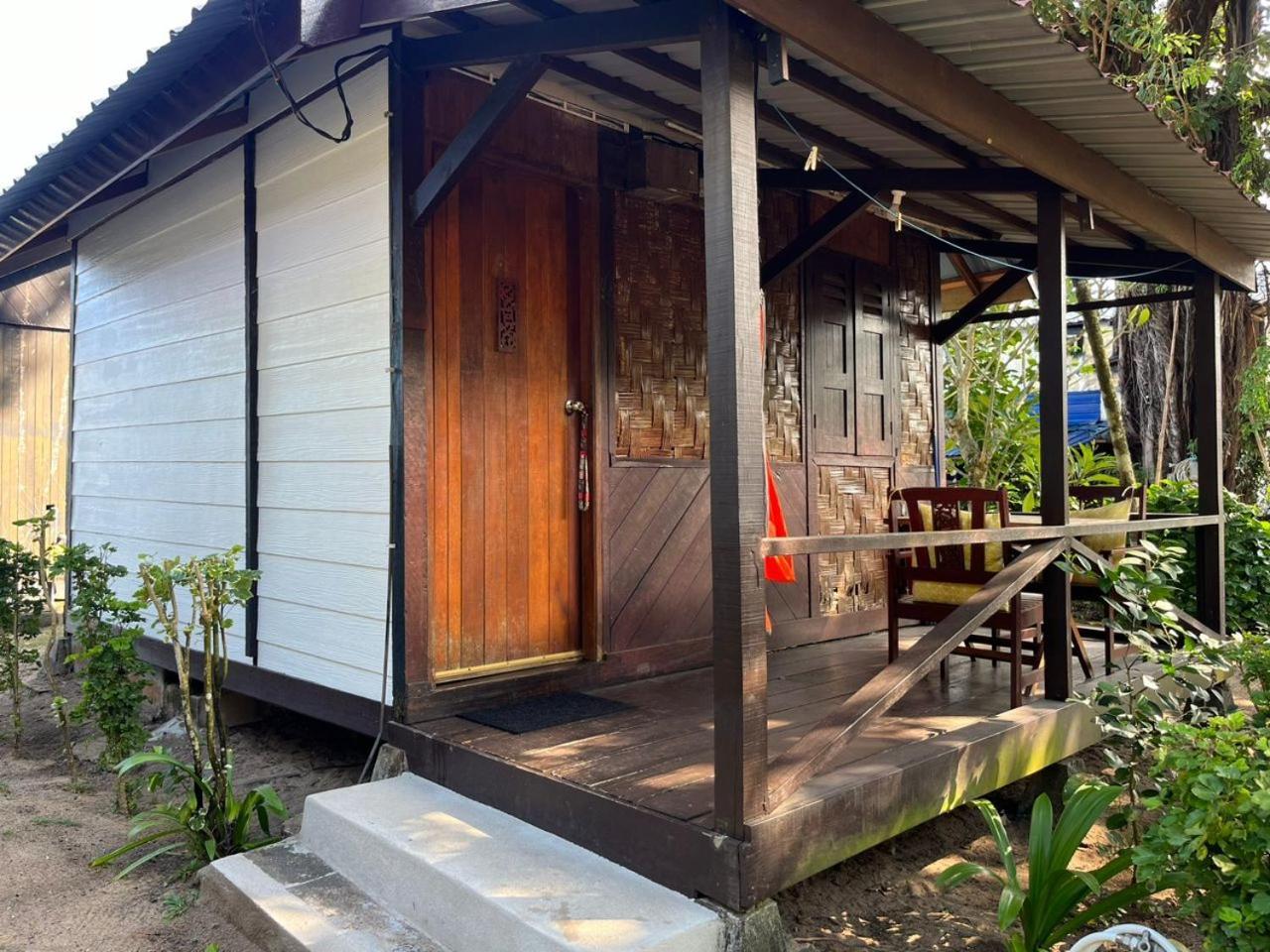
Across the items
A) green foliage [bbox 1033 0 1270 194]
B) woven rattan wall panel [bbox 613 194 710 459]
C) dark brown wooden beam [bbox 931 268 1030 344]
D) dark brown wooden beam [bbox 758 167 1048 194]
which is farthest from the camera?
green foliage [bbox 1033 0 1270 194]

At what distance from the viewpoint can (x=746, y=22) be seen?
2.51 metres

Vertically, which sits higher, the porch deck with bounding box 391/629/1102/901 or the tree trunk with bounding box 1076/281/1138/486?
the tree trunk with bounding box 1076/281/1138/486

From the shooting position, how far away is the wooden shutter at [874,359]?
5832 mm

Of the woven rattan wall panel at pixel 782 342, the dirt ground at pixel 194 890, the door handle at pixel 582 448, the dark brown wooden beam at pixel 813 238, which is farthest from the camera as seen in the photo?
the woven rattan wall panel at pixel 782 342

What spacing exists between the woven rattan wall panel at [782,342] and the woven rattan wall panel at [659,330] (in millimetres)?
525

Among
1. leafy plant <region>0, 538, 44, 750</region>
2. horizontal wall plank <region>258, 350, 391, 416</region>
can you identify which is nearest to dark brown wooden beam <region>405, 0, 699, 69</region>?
horizontal wall plank <region>258, 350, 391, 416</region>

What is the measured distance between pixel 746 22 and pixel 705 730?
89.3 inches

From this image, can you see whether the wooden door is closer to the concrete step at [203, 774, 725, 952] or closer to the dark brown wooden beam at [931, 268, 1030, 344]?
the concrete step at [203, 774, 725, 952]

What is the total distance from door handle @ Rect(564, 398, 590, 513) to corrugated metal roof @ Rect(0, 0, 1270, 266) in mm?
1348

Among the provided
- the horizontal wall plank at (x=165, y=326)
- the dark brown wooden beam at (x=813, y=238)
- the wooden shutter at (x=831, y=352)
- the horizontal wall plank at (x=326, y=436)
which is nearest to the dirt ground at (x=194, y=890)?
the horizontal wall plank at (x=326, y=436)

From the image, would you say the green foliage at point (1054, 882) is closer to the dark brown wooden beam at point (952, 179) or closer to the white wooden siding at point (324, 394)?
the white wooden siding at point (324, 394)

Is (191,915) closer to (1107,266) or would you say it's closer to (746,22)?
(746,22)

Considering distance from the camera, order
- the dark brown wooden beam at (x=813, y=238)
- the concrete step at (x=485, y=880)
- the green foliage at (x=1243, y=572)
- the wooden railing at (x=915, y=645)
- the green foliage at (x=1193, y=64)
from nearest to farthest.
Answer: the concrete step at (x=485, y=880), the wooden railing at (x=915, y=645), the dark brown wooden beam at (x=813, y=238), the green foliage at (x=1243, y=572), the green foliage at (x=1193, y=64)

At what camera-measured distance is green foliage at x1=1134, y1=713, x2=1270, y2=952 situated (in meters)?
2.10
